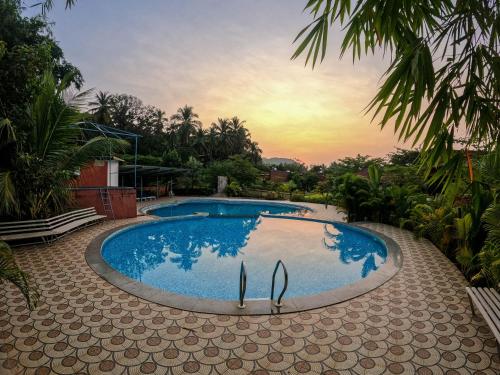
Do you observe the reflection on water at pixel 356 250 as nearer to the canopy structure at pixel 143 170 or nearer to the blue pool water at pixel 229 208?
the blue pool water at pixel 229 208

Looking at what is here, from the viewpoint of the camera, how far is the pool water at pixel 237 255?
238 inches

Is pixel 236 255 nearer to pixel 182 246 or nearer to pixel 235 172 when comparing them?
pixel 182 246

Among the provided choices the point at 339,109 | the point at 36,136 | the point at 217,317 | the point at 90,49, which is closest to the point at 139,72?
the point at 90,49

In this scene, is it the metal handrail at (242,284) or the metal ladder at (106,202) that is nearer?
the metal handrail at (242,284)

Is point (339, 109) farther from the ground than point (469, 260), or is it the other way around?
point (339, 109)

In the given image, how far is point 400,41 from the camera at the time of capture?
2.02 meters

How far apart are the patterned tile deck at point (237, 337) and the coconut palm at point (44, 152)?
3.04 m

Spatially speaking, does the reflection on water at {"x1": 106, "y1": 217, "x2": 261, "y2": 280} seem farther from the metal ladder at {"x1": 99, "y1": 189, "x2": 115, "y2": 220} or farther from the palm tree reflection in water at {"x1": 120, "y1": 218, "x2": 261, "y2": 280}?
the metal ladder at {"x1": 99, "y1": 189, "x2": 115, "y2": 220}

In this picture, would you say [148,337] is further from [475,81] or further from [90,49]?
[90,49]

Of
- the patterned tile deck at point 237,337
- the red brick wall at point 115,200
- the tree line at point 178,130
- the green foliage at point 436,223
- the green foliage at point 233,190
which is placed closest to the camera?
the patterned tile deck at point 237,337

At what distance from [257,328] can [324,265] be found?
4383 millimetres

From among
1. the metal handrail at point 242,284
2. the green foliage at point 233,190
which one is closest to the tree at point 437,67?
the metal handrail at point 242,284

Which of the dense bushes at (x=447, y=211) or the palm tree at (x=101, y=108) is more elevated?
the palm tree at (x=101, y=108)

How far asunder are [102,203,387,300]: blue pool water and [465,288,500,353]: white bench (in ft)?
9.50
